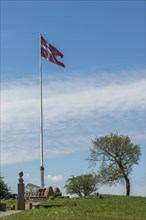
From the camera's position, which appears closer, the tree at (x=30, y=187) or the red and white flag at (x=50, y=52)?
the red and white flag at (x=50, y=52)

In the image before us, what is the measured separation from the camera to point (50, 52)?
5506 centimetres

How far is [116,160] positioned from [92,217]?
122ft

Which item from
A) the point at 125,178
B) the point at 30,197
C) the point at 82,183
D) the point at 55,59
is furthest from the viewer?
the point at 82,183

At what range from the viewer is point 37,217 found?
28094 mm

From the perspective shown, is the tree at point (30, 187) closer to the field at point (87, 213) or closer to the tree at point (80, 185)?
the tree at point (80, 185)

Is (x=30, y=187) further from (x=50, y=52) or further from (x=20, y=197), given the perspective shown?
(x=20, y=197)

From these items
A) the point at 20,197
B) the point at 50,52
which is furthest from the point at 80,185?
the point at 20,197

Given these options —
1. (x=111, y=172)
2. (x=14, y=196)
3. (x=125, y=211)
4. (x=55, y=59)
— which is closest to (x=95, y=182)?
(x=111, y=172)

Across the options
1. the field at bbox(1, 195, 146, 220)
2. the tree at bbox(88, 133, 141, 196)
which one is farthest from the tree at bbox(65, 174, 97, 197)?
the field at bbox(1, 195, 146, 220)

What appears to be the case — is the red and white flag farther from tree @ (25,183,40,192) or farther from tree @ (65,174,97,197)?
tree @ (65,174,97,197)

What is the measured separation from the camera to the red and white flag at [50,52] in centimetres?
5451

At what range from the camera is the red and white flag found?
54.5 metres

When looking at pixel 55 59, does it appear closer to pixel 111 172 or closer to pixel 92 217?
pixel 111 172

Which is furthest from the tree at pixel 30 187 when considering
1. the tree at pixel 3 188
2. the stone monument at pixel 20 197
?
the stone monument at pixel 20 197
